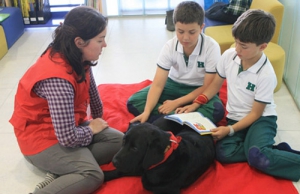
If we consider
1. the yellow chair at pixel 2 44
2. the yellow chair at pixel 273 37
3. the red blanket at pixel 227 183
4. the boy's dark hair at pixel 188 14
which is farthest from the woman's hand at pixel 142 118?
the yellow chair at pixel 2 44

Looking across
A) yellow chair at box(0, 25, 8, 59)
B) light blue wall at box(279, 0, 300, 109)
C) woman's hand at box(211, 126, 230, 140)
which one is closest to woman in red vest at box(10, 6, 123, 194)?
woman's hand at box(211, 126, 230, 140)

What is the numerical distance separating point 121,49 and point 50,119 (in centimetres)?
178

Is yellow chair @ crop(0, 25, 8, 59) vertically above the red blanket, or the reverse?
yellow chair @ crop(0, 25, 8, 59)

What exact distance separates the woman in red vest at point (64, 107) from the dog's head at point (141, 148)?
272 millimetres

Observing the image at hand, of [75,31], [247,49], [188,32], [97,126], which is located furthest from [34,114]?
[247,49]

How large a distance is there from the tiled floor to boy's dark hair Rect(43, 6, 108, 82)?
69 centimetres

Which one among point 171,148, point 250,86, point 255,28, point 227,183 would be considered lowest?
point 227,183

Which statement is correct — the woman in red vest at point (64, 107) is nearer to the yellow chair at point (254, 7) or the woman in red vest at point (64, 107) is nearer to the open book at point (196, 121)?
the open book at point (196, 121)

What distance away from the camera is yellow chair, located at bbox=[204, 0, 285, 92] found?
7.60ft

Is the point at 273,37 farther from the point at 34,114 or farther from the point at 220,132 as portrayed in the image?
the point at 34,114

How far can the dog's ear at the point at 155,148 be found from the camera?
137cm

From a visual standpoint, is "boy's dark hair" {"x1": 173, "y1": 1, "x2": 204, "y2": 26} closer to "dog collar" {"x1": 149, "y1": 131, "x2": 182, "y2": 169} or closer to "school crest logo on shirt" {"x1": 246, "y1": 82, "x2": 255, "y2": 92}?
"school crest logo on shirt" {"x1": 246, "y1": 82, "x2": 255, "y2": 92}

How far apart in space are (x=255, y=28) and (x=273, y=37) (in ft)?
3.36

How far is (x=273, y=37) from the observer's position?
8.37 feet
